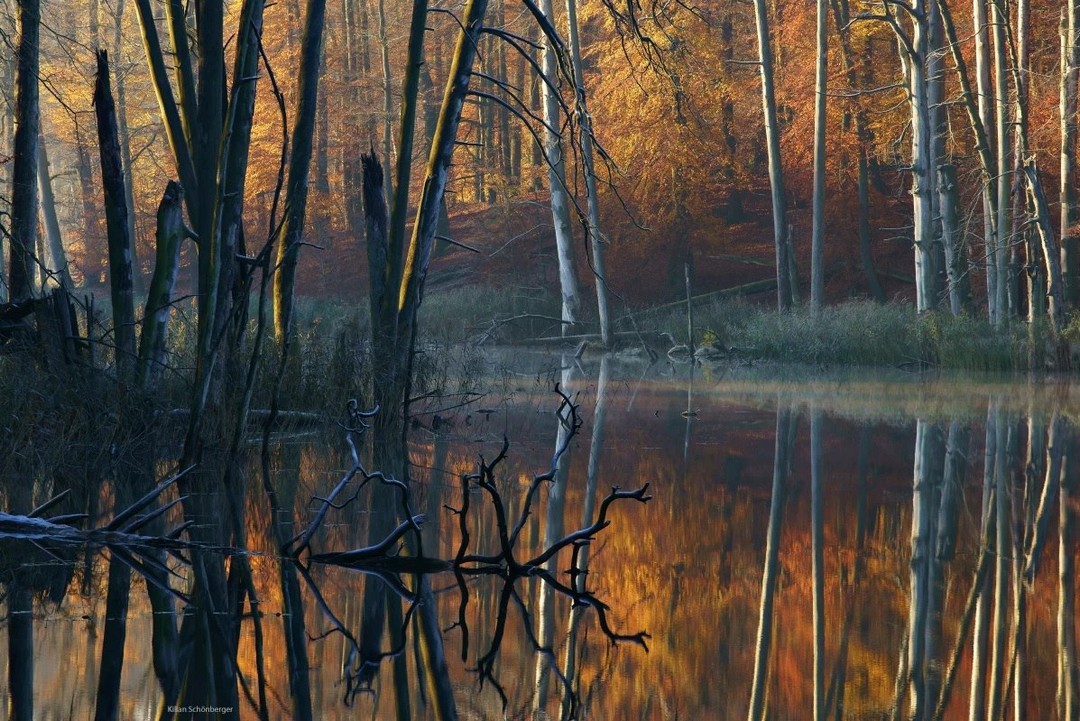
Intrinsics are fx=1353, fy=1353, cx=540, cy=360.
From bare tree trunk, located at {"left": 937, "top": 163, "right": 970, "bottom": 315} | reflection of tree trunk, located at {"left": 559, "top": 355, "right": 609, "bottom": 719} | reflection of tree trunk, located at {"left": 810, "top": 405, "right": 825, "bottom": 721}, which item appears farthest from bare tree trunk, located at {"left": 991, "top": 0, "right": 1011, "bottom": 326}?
reflection of tree trunk, located at {"left": 810, "top": 405, "right": 825, "bottom": 721}

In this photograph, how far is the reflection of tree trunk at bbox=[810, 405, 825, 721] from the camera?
3.71 meters

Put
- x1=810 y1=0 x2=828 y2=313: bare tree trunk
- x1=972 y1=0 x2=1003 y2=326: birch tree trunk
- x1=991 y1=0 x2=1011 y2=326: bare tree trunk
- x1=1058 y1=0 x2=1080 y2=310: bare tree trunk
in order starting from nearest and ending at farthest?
1. x1=1058 y1=0 x2=1080 y2=310: bare tree trunk
2. x1=991 y1=0 x2=1011 y2=326: bare tree trunk
3. x1=972 y1=0 x2=1003 y2=326: birch tree trunk
4. x1=810 y1=0 x2=828 y2=313: bare tree trunk

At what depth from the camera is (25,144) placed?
1001 cm

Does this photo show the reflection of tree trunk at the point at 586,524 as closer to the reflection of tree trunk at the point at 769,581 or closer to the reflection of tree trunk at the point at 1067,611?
the reflection of tree trunk at the point at 769,581

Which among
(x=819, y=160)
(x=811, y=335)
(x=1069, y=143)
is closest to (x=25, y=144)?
(x=811, y=335)

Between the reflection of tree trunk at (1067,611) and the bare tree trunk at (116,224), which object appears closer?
the reflection of tree trunk at (1067,611)

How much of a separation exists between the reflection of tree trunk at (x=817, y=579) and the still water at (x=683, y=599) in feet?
0.05

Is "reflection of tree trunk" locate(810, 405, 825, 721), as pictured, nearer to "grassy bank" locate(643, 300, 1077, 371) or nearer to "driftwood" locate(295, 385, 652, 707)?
"driftwood" locate(295, 385, 652, 707)

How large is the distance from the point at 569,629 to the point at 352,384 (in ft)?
20.6

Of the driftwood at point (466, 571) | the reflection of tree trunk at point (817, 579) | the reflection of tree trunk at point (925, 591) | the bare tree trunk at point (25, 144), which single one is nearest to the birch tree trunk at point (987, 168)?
the reflection of tree trunk at point (817, 579)

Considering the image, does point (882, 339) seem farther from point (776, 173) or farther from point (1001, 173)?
point (776, 173)

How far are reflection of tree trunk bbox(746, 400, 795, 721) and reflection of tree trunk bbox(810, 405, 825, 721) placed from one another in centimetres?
14

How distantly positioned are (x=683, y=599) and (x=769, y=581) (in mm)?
553

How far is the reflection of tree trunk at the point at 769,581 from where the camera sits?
11.9ft
